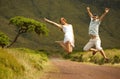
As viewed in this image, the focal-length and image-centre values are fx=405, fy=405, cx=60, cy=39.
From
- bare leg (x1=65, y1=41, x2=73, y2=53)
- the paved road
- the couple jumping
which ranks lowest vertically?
the paved road

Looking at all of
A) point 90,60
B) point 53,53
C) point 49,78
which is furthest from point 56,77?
point 53,53

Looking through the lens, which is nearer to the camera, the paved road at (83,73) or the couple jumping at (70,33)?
the couple jumping at (70,33)

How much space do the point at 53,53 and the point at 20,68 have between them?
3771 inches

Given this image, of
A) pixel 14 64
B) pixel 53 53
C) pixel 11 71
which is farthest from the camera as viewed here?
pixel 53 53

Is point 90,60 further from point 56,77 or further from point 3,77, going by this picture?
point 3,77

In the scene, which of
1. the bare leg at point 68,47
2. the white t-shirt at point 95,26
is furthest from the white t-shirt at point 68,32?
the white t-shirt at point 95,26

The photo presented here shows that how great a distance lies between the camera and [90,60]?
5278 centimetres

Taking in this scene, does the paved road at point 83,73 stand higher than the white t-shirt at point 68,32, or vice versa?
the white t-shirt at point 68,32

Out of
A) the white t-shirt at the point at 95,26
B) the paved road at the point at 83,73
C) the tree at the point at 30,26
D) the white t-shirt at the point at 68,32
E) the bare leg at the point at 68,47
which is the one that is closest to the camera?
the white t-shirt at the point at 68,32

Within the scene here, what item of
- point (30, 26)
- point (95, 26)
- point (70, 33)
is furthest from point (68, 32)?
point (30, 26)

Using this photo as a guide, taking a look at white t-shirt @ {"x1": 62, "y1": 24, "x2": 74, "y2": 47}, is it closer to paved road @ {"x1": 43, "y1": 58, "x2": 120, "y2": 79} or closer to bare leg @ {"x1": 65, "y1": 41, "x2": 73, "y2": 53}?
bare leg @ {"x1": 65, "y1": 41, "x2": 73, "y2": 53}

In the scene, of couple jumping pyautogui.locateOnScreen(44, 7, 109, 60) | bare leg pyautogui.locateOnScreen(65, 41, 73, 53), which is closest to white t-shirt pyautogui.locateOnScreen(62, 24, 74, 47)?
couple jumping pyautogui.locateOnScreen(44, 7, 109, 60)

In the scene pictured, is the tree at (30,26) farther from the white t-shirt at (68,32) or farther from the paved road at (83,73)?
the white t-shirt at (68,32)

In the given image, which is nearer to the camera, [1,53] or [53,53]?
[1,53]
